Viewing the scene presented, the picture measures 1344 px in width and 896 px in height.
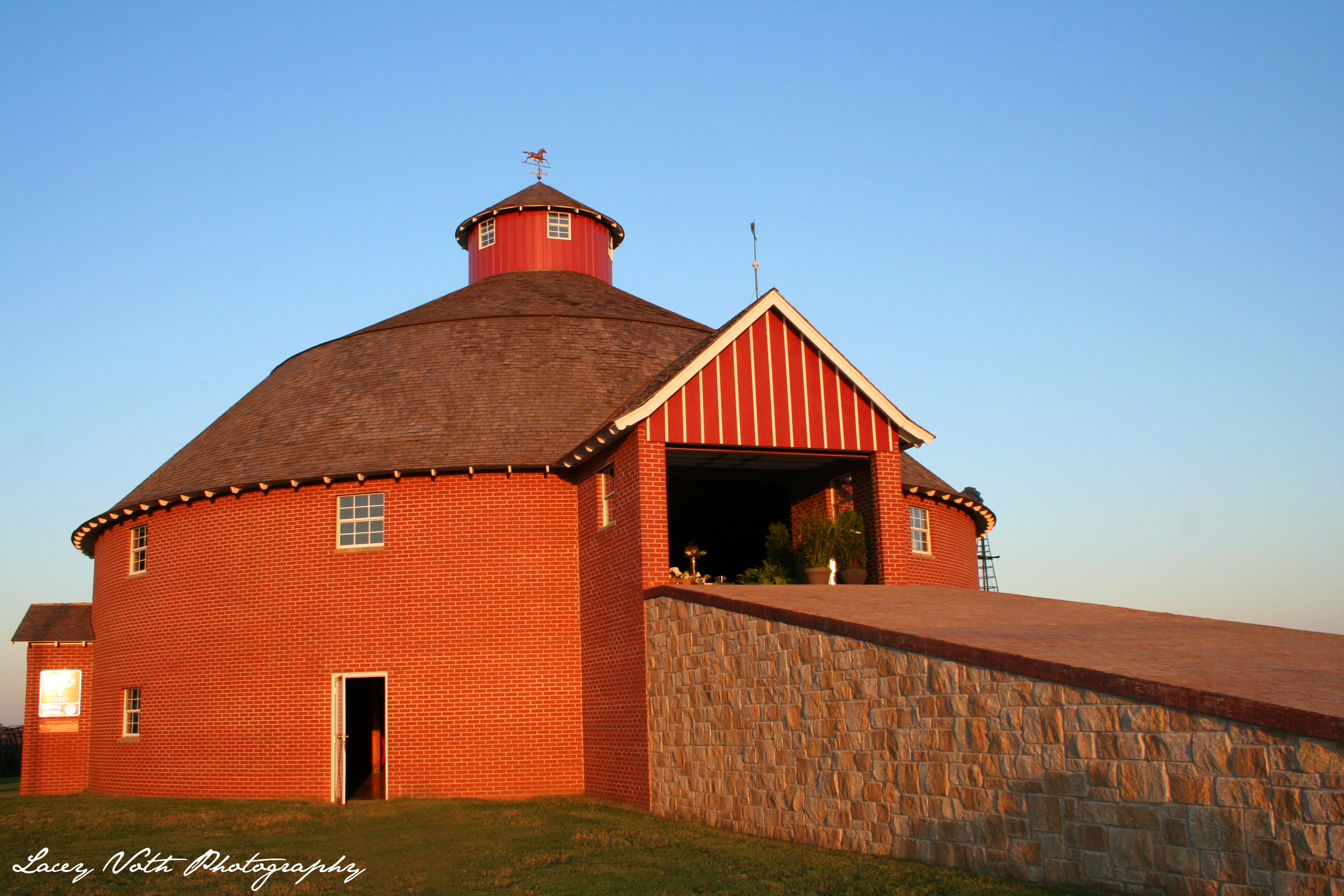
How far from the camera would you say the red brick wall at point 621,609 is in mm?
17016

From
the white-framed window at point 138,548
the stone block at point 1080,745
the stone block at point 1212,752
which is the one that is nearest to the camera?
the stone block at point 1212,752

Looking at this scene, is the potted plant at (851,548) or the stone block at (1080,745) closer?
the stone block at (1080,745)

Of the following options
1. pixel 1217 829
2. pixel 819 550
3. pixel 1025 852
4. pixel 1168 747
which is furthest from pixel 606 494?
pixel 1217 829

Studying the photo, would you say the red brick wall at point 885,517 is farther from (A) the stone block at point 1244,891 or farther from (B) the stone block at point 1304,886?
(B) the stone block at point 1304,886

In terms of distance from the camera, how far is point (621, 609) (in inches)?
702

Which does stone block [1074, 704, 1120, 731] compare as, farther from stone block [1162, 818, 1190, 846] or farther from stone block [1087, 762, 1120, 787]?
stone block [1162, 818, 1190, 846]

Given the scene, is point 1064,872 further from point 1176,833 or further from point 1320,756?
point 1320,756

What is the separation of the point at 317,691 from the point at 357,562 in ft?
7.86

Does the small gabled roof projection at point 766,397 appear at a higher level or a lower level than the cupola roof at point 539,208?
lower

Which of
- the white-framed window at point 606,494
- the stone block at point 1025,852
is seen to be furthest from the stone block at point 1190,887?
the white-framed window at point 606,494

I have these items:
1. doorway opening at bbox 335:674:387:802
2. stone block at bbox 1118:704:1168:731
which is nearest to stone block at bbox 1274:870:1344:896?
stone block at bbox 1118:704:1168:731

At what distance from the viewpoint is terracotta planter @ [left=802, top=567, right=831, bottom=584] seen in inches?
719

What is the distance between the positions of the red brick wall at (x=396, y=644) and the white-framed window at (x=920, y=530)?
7.46 meters

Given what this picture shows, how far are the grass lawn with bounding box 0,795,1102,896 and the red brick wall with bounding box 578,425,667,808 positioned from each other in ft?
2.29
